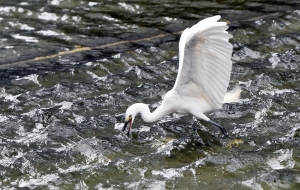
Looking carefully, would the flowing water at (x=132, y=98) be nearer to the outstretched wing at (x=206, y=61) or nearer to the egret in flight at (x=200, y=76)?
the egret in flight at (x=200, y=76)

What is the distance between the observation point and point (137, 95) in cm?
835

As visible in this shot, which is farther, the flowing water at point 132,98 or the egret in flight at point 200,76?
the egret in flight at point 200,76

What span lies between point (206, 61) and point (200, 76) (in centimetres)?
24

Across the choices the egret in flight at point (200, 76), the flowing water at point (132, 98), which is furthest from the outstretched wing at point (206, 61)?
the flowing water at point (132, 98)

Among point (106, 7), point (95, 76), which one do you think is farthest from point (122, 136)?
point (106, 7)

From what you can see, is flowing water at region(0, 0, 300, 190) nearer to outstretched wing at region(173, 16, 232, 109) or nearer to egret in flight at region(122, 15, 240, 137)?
egret in flight at region(122, 15, 240, 137)

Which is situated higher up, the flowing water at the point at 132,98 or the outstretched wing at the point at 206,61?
the outstretched wing at the point at 206,61

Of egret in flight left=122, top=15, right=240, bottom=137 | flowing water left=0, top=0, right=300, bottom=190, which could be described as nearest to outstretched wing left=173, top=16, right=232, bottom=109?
egret in flight left=122, top=15, right=240, bottom=137

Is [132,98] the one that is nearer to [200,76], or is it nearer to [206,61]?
[200,76]

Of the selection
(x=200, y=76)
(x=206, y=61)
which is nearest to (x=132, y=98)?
(x=200, y=76)

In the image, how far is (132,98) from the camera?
8250 millimetres

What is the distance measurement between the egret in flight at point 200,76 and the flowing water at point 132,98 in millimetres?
281

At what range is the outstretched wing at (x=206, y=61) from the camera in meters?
6.79

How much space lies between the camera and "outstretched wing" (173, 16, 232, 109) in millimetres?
6785
